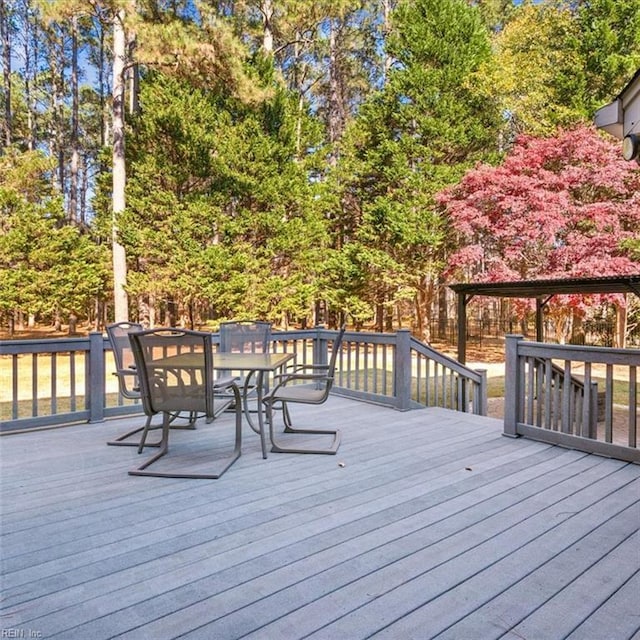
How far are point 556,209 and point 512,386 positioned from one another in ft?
29.3

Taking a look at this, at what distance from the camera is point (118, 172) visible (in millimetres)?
12383

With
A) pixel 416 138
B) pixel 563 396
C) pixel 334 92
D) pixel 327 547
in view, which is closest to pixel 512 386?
pixel 563 396

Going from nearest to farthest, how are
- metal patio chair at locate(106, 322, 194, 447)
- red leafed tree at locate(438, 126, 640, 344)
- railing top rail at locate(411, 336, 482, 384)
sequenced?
1. metal patio chair at locate(106, 322, 194, 447)
2. railing top rail at locate(411, 336, 482, 384)
3. red leafed tree at locate(438, 126, 640, 344)

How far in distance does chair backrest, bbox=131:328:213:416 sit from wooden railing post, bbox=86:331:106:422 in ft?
5.11

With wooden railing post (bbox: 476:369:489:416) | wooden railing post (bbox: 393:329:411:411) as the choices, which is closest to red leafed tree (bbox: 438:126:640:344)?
wooden railing post (bbox: 476:369:489:416)

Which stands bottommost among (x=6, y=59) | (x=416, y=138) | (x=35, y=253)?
(x=35, y=253)

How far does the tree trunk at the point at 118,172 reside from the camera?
40.4 feet

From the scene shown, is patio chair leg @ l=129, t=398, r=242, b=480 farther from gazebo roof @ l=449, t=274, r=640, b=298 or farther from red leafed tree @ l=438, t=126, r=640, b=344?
red leafed tree @ l=438, t=126, r=640, b=344

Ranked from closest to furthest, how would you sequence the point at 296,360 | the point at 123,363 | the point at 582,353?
the point at 582,353 → the point at 123,363 → the point at 296,360

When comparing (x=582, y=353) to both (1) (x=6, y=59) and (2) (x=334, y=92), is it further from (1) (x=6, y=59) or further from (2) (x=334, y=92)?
(1) (x=6, y=59)

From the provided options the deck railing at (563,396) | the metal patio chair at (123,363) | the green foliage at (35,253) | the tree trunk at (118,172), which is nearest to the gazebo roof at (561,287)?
the deck railing at (563,396)

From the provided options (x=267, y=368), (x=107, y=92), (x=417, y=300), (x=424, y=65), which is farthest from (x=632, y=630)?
(x=107, y=92)

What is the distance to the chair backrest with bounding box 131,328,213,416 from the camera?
312 cm

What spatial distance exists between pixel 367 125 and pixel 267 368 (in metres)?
12.8
